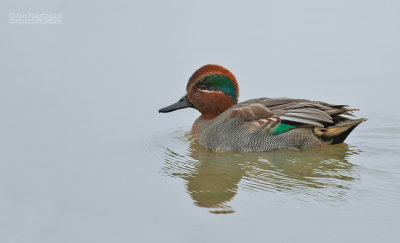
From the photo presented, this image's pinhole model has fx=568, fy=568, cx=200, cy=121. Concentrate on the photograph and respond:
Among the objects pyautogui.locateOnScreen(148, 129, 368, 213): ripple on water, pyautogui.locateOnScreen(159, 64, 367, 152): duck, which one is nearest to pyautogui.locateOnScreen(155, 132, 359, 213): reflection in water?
pyautogui.locateOnScreen(148, 129, 368, 213): ripple on water

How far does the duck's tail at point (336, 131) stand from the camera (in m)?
8.55

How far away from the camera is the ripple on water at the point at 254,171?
6707 mm

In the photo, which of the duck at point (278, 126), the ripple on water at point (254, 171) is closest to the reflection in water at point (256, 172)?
the ripple on water at point (254, 171)

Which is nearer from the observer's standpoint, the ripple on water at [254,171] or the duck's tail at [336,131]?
the ripple on water at [254,171]

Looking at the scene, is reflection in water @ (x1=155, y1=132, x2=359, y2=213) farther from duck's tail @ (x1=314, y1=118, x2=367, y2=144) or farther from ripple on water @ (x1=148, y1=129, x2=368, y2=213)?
duck's tail @ (x1=314, y1=118, x2=367, y2=144)

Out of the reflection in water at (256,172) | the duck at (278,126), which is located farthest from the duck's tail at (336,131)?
the reflection in water at (256,172)

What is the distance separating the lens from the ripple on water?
22.0 ft

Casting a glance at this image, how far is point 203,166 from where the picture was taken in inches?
317

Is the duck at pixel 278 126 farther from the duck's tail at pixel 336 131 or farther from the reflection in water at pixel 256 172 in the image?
the reflection in water at pixel 256 172

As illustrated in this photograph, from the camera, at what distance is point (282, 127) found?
28.3ft

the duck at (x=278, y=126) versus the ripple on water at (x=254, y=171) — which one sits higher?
the duck at (x=278, y=126)

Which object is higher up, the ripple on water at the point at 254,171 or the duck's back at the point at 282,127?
the duck's back at the point at 282,127

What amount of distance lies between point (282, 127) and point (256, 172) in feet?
4.15

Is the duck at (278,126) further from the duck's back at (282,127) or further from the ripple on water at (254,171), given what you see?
the ripple on water at (254,171)
